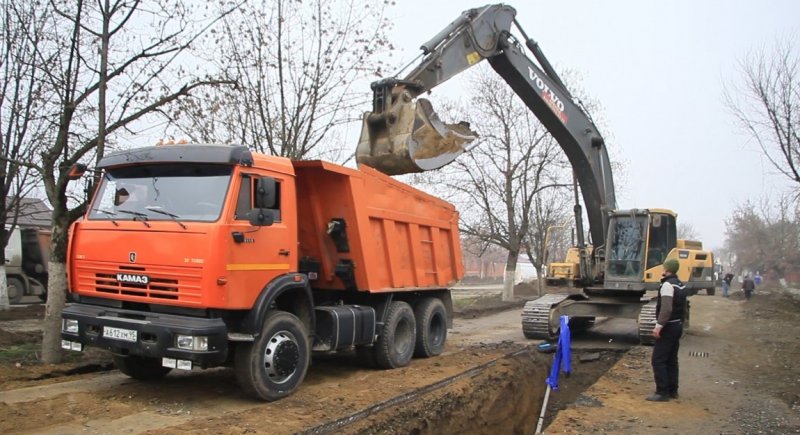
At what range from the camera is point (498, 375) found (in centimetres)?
941

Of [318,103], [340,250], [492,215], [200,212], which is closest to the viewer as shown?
[200,212]

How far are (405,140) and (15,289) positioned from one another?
17.0 m

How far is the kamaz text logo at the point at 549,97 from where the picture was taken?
41.1 feet

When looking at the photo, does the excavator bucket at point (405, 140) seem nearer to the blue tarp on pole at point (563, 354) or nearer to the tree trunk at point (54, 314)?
the blue tarp on pole at point (563, 354)

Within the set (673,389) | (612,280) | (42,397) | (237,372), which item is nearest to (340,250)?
(237,372)

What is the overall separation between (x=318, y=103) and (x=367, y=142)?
3887 mm

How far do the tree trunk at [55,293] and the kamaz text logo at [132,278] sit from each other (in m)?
2.46

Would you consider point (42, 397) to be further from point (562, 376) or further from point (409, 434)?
point (562, 376)

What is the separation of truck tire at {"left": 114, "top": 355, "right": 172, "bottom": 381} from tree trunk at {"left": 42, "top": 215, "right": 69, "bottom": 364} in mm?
1413

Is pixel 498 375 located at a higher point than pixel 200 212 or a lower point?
lower

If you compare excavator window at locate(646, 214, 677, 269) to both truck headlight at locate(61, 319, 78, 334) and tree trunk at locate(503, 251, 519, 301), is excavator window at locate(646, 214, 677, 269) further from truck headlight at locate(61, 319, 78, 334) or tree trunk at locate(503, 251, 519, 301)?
tree trunk at locate(503, 251, 519, 301)

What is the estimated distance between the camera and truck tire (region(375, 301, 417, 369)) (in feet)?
30.2

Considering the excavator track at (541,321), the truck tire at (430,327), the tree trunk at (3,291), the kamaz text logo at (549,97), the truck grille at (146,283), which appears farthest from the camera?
the tree trunk at (3,291)

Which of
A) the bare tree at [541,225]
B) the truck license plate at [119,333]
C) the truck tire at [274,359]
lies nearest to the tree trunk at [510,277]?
the bare tree at [541,225]
